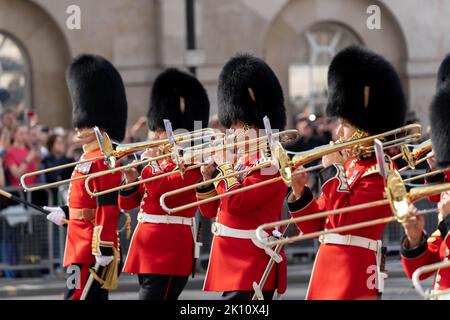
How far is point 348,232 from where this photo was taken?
5754 mm

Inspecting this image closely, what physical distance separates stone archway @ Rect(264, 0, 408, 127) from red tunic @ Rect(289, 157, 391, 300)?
37.6 ft

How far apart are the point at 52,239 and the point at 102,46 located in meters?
5.29

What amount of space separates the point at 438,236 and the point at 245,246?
135cm

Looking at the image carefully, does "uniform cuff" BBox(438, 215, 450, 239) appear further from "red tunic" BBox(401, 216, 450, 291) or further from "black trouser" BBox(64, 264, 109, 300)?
"black trouser" BBox(64, 264, 109, 300)

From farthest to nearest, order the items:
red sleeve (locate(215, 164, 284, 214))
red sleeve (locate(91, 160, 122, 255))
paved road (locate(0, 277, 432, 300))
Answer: paved road (locate(0, 277, 432, 300)) → red sleeve (locate(91, 160, 122, 255)) → red sleeve (locate(215, 164, 284, 214))

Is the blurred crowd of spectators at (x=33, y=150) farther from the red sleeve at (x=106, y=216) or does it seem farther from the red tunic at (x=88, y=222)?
the red sleeve at (x=106, y=216)

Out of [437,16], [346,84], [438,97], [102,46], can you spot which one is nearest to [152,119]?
[346,84]

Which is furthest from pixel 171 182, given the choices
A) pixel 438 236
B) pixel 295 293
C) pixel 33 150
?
pixel 33 150

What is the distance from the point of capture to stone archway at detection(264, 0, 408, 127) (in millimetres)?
17266

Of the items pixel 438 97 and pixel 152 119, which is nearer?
pixel 438 97

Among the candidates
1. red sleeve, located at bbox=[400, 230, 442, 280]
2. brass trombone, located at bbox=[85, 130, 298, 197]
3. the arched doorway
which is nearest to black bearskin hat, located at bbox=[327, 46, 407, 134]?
brass trombone, located at bbox=[85, 130, 298, 197]

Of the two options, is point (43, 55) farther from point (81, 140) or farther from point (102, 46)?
point (81, 140)

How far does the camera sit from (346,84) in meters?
6.27

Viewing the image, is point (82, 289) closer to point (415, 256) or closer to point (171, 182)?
point (171, 182)
